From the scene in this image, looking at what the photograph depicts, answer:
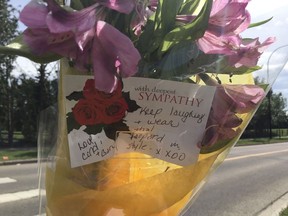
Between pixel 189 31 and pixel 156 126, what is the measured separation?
0.28 meters

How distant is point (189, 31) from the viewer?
1.25 meters

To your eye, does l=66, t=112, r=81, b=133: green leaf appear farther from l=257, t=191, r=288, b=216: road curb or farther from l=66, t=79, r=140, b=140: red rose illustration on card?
l=257, t=191, r=288, b=216: road curb

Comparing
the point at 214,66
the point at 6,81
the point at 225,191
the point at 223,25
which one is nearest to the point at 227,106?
the point at 214,66

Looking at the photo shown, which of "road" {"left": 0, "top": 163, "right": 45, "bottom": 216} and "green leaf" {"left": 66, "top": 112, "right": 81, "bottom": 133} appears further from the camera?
"road" {"left": 0, "top": 163, "right": 45, "bottom": 216}

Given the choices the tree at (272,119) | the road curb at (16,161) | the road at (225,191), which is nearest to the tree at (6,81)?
the road curb at (16,161)

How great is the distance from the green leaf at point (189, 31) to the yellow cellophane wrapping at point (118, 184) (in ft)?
0.98

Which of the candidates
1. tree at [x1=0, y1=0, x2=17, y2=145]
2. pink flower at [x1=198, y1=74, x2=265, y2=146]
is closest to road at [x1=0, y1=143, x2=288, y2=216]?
pink flower at [x1=198, y1=74, x2=265, y2=146]

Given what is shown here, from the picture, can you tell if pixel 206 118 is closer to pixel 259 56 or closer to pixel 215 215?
pixel 259 56

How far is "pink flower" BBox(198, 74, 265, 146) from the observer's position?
1.36 m

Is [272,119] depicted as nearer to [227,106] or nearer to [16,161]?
Result: [16,161]

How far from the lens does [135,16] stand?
128 centimetres

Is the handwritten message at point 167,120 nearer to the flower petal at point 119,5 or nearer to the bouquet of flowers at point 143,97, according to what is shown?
the bouquet of flowers at point 143,97

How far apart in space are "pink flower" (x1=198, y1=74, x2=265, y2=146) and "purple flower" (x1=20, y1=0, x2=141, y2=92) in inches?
11.2

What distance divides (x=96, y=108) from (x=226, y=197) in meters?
9.29
